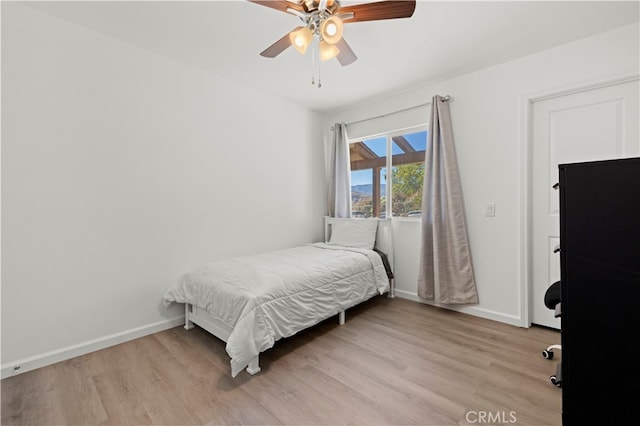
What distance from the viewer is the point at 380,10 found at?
5.22ft

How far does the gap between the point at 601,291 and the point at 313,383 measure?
1.56 metres

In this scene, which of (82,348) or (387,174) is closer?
(82,348)

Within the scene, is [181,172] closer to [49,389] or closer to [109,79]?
[109,79]

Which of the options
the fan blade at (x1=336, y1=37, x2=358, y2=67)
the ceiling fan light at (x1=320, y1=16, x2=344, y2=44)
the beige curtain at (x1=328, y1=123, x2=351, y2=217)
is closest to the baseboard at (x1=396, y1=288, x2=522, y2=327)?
the beige curtain at (x1=328, y1=123, x2=351, y2=217)

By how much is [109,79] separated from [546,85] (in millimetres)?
3608

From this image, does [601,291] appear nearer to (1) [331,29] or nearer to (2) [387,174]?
(1) [331,29]

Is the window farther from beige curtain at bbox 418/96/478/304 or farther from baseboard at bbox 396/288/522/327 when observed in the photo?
baseboard at bbox 396/288/522/327

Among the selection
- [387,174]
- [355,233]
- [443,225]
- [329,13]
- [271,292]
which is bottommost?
[271,292]

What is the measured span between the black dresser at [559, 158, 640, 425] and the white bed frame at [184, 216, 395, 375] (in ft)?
5.51

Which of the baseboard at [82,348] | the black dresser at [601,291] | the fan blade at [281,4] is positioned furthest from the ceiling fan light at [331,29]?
the baseboard at [82,348]

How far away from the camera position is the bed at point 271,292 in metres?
1.85

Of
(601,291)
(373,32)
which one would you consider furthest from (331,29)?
(601,291)

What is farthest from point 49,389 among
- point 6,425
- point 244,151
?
point 244,151

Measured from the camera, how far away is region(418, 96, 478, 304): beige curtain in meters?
2.78
